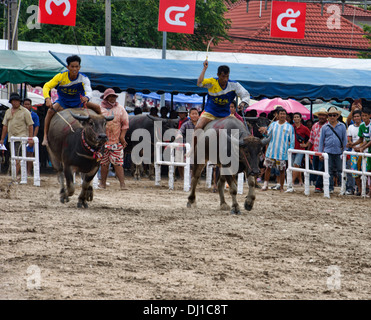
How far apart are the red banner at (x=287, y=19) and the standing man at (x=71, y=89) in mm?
11317

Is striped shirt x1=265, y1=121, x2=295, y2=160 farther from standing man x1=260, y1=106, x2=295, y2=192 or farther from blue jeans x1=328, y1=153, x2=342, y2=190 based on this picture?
blue jeans x1=328, y1=153, x2=342, y2=190

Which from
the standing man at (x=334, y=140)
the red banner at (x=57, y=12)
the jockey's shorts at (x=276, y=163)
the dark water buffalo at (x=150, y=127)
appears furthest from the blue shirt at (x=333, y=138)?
the red banner at (x=57, y=12)

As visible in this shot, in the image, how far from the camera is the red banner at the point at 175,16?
2158 cm

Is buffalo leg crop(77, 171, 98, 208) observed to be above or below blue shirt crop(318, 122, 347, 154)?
below

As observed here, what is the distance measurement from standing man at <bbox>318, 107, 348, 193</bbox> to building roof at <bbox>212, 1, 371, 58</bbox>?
79.7ft

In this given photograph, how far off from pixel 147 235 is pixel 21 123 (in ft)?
30.0

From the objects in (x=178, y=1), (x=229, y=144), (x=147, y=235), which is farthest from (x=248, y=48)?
(x=147, y=235)

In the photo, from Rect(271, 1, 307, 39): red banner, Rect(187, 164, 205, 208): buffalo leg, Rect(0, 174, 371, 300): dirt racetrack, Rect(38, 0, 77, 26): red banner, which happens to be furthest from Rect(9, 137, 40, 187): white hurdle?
Rect(271, 1, 307, 39): red banner

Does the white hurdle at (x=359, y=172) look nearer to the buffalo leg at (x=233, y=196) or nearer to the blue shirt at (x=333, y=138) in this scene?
the blue shirt at (x=333, y=138)

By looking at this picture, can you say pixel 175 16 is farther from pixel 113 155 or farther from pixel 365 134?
pixel 365 134

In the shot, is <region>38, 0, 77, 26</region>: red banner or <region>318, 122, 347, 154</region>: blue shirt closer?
<region>318, 122, 347, 154</region>: blue shirt

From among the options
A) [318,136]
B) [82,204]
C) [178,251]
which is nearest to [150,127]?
[318,136]

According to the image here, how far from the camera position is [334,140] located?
632 inches

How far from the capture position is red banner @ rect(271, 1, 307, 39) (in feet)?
72.2
